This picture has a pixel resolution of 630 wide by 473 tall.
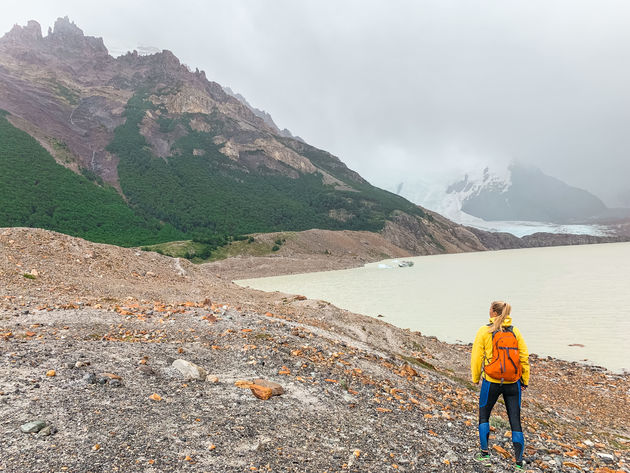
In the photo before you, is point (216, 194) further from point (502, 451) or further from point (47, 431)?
point (502, 451)

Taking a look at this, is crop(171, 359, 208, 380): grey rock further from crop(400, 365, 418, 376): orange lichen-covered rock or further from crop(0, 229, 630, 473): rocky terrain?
crop(400, 365, 418, 376): orange lichen-covered rock

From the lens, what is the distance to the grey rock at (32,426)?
16.4 ft

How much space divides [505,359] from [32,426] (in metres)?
7.55

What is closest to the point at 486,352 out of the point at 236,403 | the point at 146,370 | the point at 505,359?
the point at 505,359

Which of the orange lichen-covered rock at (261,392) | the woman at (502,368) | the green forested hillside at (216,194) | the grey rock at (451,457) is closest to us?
the grey rock at (451,457)

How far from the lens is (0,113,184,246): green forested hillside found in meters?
92.4

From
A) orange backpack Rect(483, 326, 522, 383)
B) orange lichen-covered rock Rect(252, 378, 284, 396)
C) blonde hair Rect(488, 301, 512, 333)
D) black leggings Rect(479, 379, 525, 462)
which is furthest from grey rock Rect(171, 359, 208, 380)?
blonde hair Rect(488, 301, 512, 333)

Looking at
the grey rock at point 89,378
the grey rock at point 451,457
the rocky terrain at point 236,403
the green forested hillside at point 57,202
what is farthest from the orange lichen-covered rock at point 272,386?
the green forested hillside at point 57,202

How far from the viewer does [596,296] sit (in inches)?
1275

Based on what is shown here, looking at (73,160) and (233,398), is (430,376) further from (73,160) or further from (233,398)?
(73,160)

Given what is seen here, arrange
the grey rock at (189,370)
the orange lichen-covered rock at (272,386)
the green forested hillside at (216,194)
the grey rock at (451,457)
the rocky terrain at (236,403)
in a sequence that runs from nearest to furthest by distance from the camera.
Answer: the rocky terrain at (236,403), the grey rock at (451,457), the orange lichen-covered rock at (272,386), the grey rock at (189,370), the green forested hillside at (216,194)

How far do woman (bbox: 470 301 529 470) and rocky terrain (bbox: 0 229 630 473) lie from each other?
1.49ft

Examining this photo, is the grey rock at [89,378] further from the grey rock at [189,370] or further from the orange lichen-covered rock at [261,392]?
the orange lichen-covered rock at [261,392]

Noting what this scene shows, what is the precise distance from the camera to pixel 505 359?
613 centimetres
